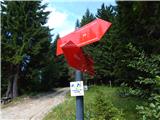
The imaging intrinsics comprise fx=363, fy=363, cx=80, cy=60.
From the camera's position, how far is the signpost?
439cm

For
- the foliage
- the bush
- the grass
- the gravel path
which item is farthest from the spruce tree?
the foliage

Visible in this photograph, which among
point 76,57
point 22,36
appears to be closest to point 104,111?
point 76,57

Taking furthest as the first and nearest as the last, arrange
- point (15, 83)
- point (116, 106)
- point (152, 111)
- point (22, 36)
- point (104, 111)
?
point (15, 83)
point (22, 36)
point (116, 106)
point (104, 111)
point (152, 111)

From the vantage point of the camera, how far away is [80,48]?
4.59m

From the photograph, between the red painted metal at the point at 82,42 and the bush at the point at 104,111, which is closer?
the red painted metal at the point at 82,42

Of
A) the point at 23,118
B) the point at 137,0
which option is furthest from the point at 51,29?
the point at 137,0

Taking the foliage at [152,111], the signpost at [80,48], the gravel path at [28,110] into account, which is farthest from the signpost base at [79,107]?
the gravel path at [28,110]

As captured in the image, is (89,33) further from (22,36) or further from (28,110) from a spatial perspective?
(22,36)

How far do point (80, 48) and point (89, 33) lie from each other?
0.23 m

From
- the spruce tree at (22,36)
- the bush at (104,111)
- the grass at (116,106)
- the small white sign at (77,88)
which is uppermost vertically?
the spruce tree at (22,36)

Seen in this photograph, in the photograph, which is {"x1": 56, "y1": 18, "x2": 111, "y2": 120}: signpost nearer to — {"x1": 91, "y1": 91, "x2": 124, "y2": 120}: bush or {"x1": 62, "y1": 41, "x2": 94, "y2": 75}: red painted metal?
{"x1": 62, "y1": 41, "x2": 94, "y2": 75}: red painted metal

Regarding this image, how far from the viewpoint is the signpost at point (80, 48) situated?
4.39m

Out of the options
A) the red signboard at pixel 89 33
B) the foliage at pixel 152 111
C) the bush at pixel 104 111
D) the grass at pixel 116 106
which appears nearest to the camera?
the foliage at pixel 152 111

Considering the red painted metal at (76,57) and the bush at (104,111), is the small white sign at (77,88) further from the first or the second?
the bush at (104,111)
